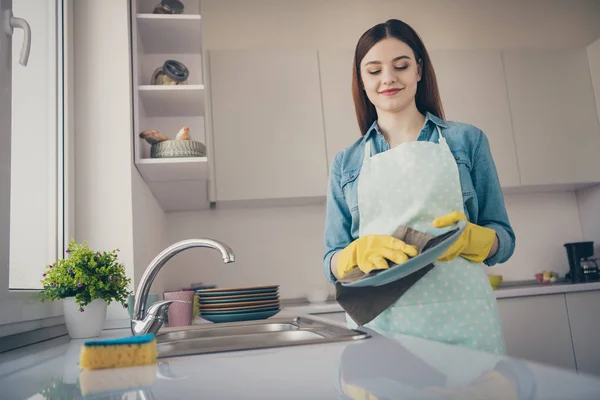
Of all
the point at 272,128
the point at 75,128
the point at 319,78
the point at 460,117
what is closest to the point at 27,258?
the point at 75,128

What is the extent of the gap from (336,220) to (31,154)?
82 centimetres

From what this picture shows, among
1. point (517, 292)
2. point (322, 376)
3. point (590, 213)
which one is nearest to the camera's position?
point (322, 376)

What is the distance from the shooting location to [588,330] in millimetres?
2566

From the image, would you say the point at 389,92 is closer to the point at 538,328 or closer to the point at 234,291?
the point at 234,291

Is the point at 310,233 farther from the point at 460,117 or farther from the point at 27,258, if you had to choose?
the point at 27,258

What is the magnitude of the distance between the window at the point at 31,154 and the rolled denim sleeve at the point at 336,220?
731 millimetres

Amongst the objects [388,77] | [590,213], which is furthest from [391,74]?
[590,213]

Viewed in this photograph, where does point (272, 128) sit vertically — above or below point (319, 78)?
below

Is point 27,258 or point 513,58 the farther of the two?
point 513,58

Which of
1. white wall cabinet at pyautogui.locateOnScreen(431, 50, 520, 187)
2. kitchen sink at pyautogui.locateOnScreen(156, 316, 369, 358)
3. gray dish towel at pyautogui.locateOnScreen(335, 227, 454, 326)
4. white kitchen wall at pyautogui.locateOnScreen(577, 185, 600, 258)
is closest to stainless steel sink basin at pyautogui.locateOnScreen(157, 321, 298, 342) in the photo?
kitchen sink at pyautogui.locateOnScreen(156, 316, 369, 358)

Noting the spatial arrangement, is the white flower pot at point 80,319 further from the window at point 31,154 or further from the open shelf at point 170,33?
the open shelf at point 170,33

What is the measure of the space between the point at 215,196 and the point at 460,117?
53.9 inches

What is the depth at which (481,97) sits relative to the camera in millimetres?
2945

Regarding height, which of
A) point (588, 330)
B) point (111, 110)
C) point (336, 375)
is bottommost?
point (588, 330)
